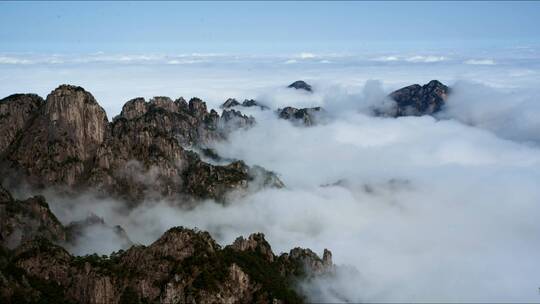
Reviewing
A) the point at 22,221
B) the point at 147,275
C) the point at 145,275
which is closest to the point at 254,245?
the point at 147,275

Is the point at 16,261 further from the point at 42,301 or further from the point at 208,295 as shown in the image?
the point at 208,295

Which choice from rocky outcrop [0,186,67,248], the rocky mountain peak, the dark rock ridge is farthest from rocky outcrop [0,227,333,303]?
rocky outcrop [0,186,67,248]

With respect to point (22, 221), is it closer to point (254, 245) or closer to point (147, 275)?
point (147, 275)

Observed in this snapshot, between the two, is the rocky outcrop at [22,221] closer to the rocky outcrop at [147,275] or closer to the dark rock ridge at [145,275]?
the dark rock ridge at [145,275]

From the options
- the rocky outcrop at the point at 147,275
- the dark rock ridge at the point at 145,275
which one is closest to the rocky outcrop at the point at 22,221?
the dark rock ridge at the point at 145,275

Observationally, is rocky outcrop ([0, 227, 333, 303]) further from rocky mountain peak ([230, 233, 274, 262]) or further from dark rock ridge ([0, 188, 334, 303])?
rocky mountain peak ([230, 233, 274, 262])

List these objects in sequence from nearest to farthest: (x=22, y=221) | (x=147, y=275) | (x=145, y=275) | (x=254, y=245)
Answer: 1. (x=145, y=275)
2. (x=147, y=275)
3. (x=22, y=221)
4. (x=254, y=245)

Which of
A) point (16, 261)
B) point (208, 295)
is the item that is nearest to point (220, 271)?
point (208, 295)
